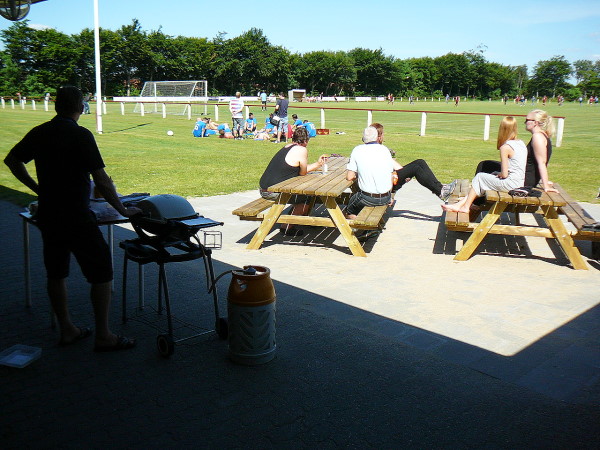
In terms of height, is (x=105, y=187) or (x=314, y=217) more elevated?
(x=105, y=187)

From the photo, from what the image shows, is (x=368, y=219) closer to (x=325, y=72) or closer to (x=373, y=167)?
(x=373, y=167)

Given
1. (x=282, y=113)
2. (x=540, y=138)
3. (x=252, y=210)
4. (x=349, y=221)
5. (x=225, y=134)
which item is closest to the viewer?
(x=349, y=221)

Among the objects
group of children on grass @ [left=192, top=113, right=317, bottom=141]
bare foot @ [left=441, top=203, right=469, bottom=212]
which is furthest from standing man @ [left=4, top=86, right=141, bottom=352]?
group of children on grass @ [left=192, top=113, right=317, bottom=141]

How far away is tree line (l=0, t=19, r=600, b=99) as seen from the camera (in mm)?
84375

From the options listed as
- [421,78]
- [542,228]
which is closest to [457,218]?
[542,228]

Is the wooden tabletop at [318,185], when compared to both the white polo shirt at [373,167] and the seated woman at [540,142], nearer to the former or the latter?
the white polo shirt at [373,167]

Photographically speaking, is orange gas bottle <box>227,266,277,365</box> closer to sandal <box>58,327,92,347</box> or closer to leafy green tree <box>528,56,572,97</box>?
sandal <box>58,327,92,347</box>

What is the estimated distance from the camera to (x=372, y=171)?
7418 millimetres

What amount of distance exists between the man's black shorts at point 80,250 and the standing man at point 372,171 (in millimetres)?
4020

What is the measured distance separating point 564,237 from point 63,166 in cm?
537

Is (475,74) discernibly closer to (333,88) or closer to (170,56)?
(333,88)

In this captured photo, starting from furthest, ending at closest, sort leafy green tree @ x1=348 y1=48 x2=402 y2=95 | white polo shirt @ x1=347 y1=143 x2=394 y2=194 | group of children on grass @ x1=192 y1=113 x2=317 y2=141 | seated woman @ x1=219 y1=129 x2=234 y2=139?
leafy green tree @ x1=348 y1=48 x2=402 y2=95 → seated woman @ x1=219 y1=129 x2=234 y2=139 → group of children on grass @ x1=192 y1=113 x2=317 y2=141 → white polo shirt @ x1=347 y1=143 x2=394 y2=194

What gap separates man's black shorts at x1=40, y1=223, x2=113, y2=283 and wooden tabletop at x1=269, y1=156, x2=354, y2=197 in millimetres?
3055

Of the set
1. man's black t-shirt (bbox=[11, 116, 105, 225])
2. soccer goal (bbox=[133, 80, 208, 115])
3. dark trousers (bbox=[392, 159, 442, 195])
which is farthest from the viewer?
soccer goal (bbox=[133, 80, 208, 115])
